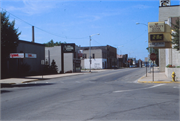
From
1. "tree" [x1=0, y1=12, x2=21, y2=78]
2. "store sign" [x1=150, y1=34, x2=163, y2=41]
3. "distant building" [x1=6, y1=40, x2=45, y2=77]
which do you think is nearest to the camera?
"tree" [x1=0, y1=12, x2=21, y2=78]

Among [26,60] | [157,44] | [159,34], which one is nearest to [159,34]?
[159,34]

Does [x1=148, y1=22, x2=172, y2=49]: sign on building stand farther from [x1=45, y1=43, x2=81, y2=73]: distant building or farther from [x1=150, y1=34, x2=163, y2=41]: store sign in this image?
[x1=45, y1=43, x2=81, y2=73]: distant building

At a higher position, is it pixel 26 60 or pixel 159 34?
pixel 159 34

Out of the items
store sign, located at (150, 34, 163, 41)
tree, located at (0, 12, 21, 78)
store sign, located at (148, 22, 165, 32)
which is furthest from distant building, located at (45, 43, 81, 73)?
store sign, located at (148, 22, 165, 32)

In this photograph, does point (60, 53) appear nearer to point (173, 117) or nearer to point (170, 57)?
point (170, 57)

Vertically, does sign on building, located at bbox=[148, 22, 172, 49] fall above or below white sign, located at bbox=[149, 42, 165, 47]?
above

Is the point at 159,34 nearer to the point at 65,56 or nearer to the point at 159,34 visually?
the point at 159,34

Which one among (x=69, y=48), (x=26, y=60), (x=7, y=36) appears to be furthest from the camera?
(x=69, y=48)

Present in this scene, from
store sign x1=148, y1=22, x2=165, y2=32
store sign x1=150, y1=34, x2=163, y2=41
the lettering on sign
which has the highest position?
store sign x1=148, y1=22, x2=165, y2=32

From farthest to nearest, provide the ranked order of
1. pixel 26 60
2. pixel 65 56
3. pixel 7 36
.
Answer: pixel 65 56
pixel 26 60
pixel 7 36

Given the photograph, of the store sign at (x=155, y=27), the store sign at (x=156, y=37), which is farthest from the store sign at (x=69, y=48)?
the store sign at (x=155, y=27)

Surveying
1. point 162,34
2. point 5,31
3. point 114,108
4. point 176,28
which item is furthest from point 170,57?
point 114,108

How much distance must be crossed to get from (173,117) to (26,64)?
121ft

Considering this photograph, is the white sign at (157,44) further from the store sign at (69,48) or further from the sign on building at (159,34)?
the store sign at (69,48)
